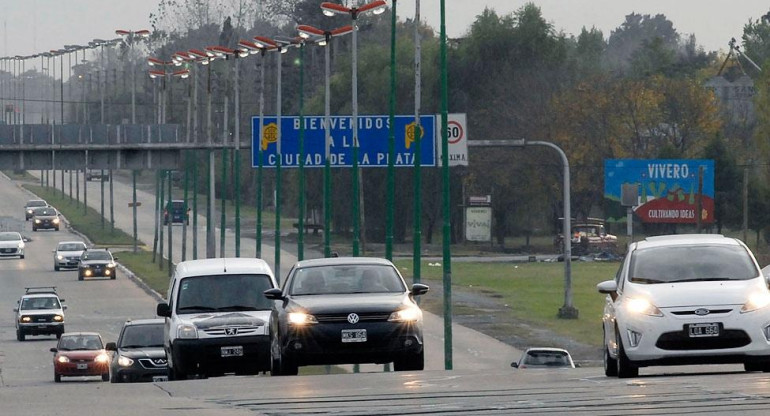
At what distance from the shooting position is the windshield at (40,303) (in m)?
57.3

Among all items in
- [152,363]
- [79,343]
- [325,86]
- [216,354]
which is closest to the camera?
[216,354]

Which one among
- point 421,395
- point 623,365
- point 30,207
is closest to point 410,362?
point 623,365

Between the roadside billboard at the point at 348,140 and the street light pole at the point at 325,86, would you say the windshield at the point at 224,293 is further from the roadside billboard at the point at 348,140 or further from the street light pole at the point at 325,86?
the roadside billboard at the point at 348,140

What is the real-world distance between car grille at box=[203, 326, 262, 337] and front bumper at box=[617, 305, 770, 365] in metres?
6.98

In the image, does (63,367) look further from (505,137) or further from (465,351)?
(505,137)

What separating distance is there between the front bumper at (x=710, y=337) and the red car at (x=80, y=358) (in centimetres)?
2500

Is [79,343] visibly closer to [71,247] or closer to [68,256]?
[68,256]

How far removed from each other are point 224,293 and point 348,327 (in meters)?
3.52

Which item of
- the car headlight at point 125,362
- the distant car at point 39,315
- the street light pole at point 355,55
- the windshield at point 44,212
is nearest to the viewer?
the car headlight at point 125,362

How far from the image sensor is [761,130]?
10419 cm

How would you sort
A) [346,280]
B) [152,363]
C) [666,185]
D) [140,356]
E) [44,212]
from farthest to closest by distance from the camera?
1. [44,212]
2. [666,185]
3. [140,356]
4. [152,363]
5. [346,280]

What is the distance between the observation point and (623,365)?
19.5 metres

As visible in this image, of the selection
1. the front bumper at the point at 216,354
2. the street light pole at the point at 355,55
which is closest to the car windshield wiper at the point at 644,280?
the front bumper at the point at 216,354

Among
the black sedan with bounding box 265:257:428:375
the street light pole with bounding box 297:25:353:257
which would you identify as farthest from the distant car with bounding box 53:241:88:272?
the black sedan with bounding box 265:257:428:375
